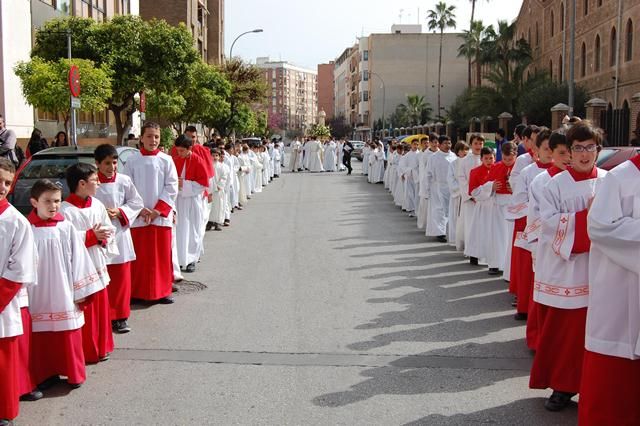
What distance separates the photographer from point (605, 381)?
4.32 m

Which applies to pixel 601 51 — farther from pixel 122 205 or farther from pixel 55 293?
pixel 55 293

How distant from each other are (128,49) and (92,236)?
20.9 m

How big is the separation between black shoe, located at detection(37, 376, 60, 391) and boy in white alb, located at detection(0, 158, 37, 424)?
734 mm

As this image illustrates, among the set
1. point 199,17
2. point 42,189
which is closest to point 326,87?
point 199,17

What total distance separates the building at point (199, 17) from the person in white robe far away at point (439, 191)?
1079 inches

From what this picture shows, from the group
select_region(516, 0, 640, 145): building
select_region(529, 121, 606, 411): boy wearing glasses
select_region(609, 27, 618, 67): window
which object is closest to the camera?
select_region(529, 121, 606, 411): boy wearing glasses

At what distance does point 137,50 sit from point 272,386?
22134 millimetres

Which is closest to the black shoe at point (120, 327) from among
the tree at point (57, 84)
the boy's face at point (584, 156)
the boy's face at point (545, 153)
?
the boy's face at point (545, 153)

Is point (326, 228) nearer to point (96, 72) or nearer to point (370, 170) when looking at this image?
point (96, 72)

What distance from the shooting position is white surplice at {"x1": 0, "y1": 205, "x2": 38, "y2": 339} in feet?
15.8

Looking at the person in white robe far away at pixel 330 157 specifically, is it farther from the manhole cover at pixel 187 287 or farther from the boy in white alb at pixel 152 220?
the boy in white alb at pixel 152 220

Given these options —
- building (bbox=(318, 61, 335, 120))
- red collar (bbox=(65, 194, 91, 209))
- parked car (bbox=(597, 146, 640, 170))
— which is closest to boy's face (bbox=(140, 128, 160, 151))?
red collar (bbox=(65, 194, 91, 209))

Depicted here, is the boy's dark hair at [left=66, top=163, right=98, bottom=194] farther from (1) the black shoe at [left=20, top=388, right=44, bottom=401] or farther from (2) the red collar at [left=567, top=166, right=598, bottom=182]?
(2) the red collar at [left=567, top=166, right=598, bottom=182]

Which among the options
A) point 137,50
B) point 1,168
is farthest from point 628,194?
point 137,50
